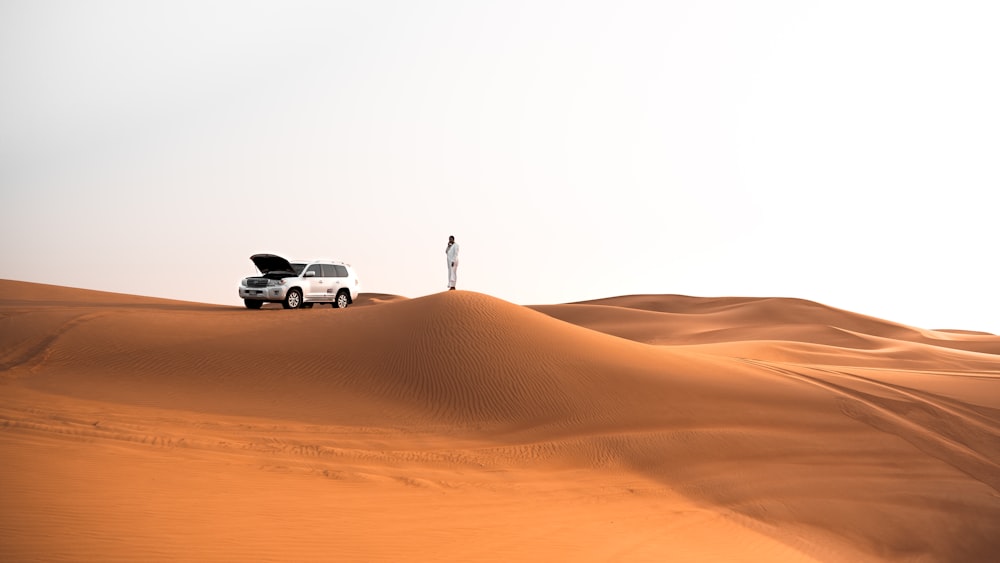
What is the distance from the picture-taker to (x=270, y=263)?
2598cm

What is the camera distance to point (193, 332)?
2047 centimetres

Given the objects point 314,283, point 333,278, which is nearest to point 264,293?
point 314,283

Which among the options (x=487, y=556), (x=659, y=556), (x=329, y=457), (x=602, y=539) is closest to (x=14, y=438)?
(x=329, y=457)

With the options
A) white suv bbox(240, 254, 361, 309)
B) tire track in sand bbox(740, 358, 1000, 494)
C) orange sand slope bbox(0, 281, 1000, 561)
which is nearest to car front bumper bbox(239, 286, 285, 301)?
white suv bbox(240, 254, 361, 309)

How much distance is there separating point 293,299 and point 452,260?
642 centimetres

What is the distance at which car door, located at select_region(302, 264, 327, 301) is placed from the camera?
86.5 ft

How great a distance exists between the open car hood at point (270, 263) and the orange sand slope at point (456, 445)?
9.01 ft

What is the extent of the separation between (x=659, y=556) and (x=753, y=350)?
941 inches

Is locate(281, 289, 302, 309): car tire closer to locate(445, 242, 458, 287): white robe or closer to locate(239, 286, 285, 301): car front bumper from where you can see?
locate(239, 286, 285, 301): car front bumper

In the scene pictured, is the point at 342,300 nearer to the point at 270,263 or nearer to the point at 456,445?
the point at 270,263

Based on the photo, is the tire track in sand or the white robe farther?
the white robe

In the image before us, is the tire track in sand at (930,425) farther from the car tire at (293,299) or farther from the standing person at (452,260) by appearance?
the car tire at (293,299)

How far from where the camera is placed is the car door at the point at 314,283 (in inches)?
1038

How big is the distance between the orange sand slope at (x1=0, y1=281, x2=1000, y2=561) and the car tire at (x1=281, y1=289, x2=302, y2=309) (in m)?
2.56
